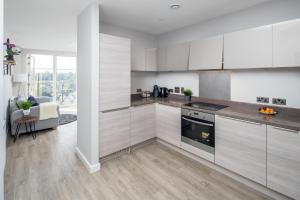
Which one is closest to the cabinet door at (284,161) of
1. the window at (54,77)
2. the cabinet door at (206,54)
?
the cabinet door at (206,54)

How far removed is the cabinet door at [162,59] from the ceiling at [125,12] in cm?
50

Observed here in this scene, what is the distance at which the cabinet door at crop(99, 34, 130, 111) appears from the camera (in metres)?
2.43

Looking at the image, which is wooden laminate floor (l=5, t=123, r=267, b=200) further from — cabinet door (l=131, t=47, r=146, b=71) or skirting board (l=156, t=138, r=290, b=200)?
cabinet door (l=131, t=47, r=146, b=71)

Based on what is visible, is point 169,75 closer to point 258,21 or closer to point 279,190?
point 258,21

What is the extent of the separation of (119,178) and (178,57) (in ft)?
8.09

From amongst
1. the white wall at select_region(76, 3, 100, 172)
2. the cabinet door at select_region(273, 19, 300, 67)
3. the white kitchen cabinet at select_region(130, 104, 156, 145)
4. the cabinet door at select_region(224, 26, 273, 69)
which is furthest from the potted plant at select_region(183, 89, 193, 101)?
the white wall at select_region(76, 3, 100, 172)

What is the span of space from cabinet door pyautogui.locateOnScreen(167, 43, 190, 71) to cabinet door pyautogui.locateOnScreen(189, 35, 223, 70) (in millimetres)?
129

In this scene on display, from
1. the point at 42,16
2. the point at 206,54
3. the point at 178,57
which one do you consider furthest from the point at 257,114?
the point at 42,16

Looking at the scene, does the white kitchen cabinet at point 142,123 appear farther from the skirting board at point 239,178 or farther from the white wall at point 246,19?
the white wall at point 246,19

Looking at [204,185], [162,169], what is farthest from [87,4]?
[204,185]

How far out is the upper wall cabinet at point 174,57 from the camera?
3107 millimetres

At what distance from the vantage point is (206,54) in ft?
8.99

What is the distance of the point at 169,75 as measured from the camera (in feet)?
12.6

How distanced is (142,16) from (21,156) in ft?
11.1
